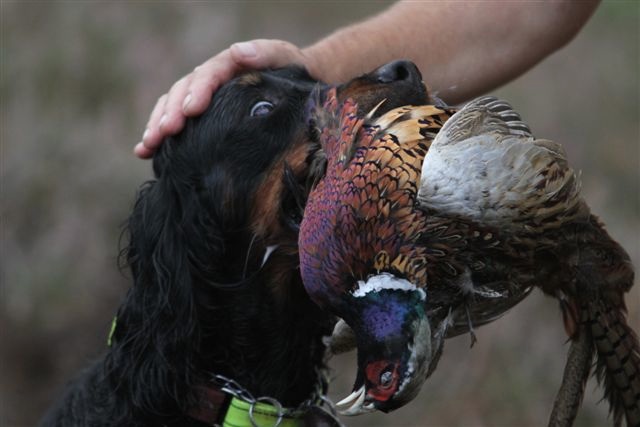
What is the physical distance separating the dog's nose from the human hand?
63 centimetres

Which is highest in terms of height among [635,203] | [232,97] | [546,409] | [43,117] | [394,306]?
[232,97]

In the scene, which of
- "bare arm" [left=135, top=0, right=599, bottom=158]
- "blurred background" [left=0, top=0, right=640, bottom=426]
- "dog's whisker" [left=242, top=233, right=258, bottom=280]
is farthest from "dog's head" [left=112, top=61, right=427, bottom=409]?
"blurred background" [left=0, top=0, right=640, bottom=426]

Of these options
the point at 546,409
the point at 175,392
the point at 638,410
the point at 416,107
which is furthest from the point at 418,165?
the point at 546,409

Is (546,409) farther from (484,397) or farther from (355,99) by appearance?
(355,99)

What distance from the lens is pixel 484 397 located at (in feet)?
16.0

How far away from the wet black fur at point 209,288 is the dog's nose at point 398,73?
0.43m

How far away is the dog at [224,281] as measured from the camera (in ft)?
9.50

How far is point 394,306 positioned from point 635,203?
13.3ft

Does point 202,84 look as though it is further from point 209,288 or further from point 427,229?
point 427,229

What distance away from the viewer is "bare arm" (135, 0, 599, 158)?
3.26 metres

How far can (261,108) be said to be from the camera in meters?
2.95

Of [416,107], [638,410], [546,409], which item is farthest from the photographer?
[546,409]

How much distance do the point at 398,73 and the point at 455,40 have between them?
2.95ft

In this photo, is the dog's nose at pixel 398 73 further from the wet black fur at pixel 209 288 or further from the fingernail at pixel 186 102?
the fingernail at pixel 186 102
